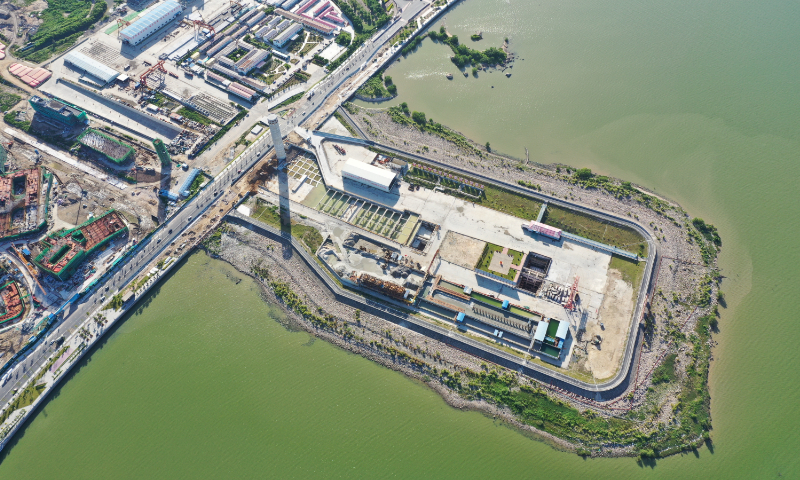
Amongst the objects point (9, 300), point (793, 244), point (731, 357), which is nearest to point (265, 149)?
point (9, 300)

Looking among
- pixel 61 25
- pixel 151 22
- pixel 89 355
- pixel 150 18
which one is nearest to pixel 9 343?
pixel 89 355

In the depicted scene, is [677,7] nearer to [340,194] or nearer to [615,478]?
[340,194]

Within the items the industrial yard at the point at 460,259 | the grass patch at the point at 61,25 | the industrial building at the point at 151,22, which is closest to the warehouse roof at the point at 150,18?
the industrial building at the point at 151,22

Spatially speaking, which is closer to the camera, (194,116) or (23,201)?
(23,201)

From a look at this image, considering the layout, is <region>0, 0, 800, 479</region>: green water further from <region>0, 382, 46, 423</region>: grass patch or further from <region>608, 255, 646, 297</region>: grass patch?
<region>608, 255, 646, 297</region>: grass patch

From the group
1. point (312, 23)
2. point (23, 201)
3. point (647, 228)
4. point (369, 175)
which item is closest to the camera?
point (647, 228)

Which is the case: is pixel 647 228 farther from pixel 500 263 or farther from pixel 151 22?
pixel 151 22
